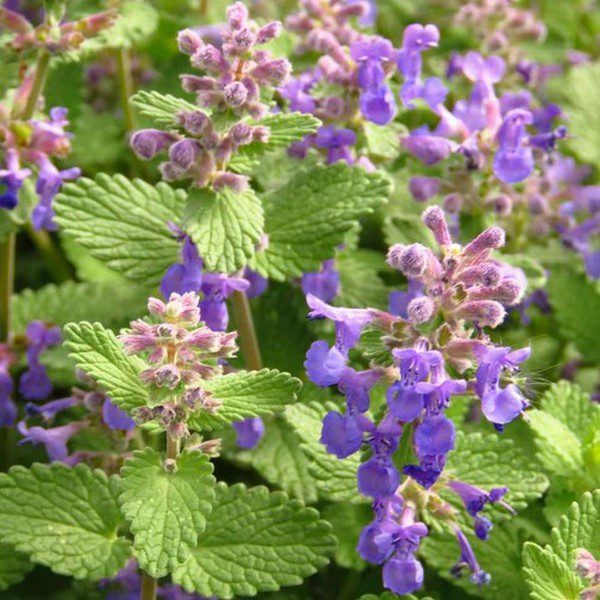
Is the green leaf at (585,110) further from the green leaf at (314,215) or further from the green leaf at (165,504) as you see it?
the green leaf at (165,504)

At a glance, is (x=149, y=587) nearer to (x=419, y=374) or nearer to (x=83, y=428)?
(x=83, y=428)

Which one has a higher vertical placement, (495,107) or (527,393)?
(495,107)

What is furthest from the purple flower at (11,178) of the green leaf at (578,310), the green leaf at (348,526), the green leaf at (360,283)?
the green leaf at (578,310)

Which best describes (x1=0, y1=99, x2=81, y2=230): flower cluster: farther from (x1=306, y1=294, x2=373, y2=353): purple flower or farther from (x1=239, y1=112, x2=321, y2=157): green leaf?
(x1=306, y1=294, x2=373, y2=353): purple flower

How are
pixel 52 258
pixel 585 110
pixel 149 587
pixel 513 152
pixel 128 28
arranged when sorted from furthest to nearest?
1. pixel 585 110
2. pixel 52 258
3. pixel 128 28
4. pixel 513 152
5. pixel 149 587

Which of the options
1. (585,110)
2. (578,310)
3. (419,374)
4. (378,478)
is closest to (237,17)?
(419,374)

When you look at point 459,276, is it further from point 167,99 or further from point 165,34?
point 165,34

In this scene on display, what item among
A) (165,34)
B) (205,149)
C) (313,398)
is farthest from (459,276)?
(165,34)
